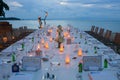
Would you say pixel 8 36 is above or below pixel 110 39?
above

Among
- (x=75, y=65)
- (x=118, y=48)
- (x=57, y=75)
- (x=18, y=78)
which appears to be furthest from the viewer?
(x=118, y=48)

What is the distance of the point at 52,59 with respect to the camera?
185 inches

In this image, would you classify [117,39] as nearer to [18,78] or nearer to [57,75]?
[57,75]

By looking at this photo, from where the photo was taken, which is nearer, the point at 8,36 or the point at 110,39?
the point at 8,36

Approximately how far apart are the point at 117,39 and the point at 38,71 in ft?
18.0

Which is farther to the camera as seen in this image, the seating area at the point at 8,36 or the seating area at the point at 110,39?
the seating area at the point at 8,36

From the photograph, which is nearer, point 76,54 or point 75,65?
point 75,65

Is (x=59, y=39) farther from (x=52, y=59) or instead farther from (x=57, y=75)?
(x=57, y=75)

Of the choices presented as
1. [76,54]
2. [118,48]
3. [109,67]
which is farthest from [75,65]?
[118,48]

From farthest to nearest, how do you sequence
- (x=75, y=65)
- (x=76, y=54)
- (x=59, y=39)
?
(x=59, y=39), (x=76, y=54), (x=75, y=65)

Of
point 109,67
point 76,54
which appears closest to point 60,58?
point 76,54

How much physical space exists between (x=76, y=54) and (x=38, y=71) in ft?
5.08

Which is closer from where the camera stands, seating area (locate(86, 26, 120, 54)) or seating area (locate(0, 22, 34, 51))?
seating area (locate(86, 26, 120, 54))

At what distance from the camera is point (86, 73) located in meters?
3.62
